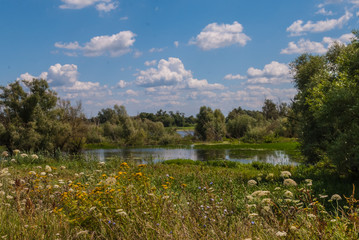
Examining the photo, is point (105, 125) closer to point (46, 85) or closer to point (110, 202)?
point (46, 85)

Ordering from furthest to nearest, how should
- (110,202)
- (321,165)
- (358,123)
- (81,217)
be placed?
1. (321,165)
2. (358,123)
3. (110,202)
4. (81,217)

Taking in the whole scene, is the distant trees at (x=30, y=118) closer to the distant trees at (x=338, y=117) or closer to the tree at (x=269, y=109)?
the distant trees at (x=338, y=117)

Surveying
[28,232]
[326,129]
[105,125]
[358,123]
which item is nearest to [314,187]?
[358,123]

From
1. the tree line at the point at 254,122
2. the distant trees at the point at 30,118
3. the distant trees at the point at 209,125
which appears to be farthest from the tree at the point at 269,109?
the distant trees at the point at 30,118

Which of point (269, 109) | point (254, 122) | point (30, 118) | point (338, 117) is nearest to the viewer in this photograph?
point (338, 117)

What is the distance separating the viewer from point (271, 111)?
72.4 metres

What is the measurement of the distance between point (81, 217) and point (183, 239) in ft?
5.75

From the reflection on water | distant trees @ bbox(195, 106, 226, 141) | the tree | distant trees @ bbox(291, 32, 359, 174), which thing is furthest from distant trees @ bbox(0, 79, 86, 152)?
the tree

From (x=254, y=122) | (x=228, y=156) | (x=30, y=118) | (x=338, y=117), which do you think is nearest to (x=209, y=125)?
(x=254, y=122)

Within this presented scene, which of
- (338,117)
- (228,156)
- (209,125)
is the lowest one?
(228,156)

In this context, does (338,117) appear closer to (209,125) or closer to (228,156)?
(228,156)

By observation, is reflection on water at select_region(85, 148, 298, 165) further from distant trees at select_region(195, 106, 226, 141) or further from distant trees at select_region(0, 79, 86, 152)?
distant trees at select_region(195, 106, 226, 141)

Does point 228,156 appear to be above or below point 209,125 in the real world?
below

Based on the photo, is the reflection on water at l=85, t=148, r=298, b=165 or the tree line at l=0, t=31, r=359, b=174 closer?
the tree line at l=0, t=31, r=359, b=174
